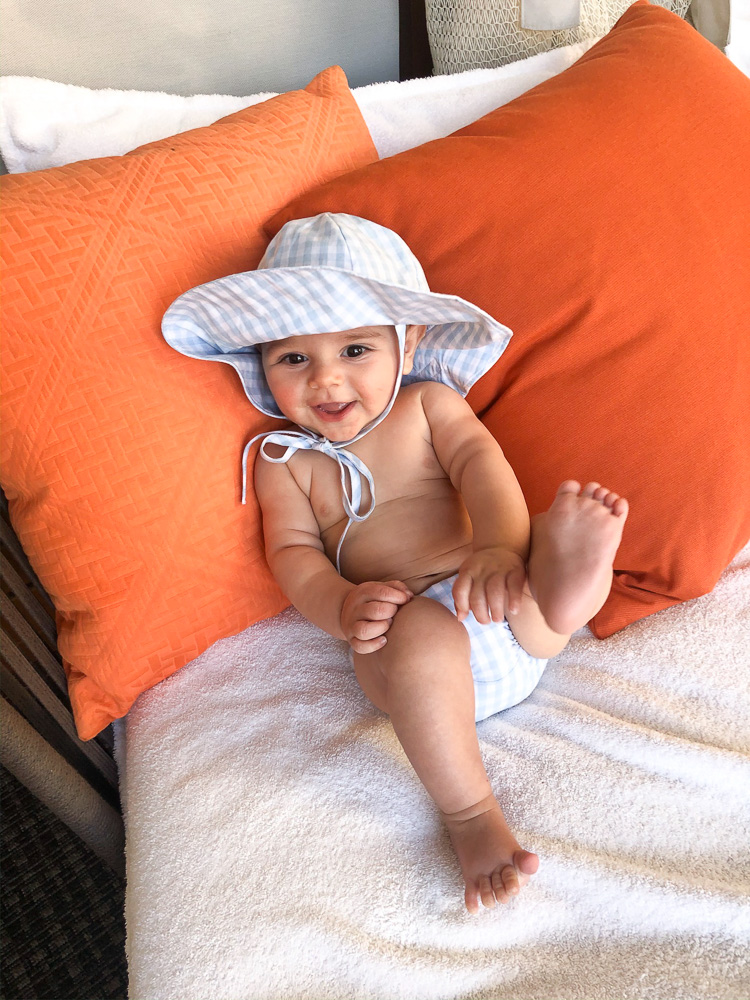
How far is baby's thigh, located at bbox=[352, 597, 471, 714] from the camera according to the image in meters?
0.78

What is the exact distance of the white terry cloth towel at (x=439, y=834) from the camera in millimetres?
658

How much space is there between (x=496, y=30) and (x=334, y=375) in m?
0.89

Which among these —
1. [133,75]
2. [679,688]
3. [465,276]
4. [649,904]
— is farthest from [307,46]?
[649,904]

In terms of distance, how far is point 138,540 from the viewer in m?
0.90

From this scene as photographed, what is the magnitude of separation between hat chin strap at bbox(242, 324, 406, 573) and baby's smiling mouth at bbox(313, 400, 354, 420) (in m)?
0.05

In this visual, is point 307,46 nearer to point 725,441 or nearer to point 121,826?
point 725,441

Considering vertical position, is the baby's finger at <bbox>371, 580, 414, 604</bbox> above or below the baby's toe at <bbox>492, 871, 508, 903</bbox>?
above

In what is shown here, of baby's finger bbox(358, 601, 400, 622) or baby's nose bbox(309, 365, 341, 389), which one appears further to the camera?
baby's nose bbox(309, 365, 341, 389)

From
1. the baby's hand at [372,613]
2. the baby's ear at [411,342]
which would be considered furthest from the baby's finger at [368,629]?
the baby's ear at [411,342]

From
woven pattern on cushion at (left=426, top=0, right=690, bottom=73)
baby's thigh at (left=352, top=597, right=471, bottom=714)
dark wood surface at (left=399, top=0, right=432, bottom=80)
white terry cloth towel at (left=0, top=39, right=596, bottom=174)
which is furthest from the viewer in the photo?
dark wood surface at (left=399, top=0, right=432, bottom=80)

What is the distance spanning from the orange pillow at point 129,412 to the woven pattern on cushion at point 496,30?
2.04 feet

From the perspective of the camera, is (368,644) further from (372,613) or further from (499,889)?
(499,889)

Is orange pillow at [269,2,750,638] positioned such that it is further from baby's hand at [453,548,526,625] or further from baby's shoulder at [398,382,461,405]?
baby's hand at [453,548,526,625]

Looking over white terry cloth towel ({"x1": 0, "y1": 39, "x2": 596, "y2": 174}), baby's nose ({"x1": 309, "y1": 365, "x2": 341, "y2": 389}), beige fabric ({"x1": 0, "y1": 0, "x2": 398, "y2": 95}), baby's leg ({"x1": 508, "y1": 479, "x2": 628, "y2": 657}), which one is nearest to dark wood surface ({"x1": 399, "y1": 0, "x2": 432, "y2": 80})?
beige fabric ({"x1": 0, "y1": 0, "x2": 398, "y2": 95})
